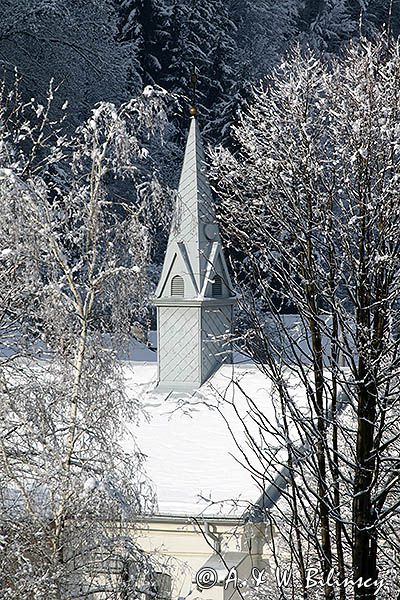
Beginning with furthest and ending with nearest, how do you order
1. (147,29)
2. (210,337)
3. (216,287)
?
(147,29), (216,287), (210,337)

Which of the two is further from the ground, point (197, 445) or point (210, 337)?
point (210, 337)

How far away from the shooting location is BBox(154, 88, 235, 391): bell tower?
13172mm

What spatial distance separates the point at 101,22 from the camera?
22.9 metres

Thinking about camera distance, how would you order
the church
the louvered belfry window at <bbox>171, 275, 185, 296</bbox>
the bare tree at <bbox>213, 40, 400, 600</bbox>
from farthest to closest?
the louvered belfry window at <bbox>171, 275, 185, 296</bbox> → the church → the bare tree at <bbox>213, 40, 400, 600</bbox>

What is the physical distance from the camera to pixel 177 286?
1341 centimetres

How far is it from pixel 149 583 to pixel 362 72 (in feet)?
13.0

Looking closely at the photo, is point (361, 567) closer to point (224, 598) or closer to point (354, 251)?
point (354, 251)

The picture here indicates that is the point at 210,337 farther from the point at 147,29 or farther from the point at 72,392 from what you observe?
the point at 147,29

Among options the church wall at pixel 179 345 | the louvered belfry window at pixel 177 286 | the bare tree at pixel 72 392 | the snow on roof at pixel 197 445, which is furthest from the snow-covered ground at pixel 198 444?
the bare tree at pixel 72 392

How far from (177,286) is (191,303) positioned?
0.35 metres

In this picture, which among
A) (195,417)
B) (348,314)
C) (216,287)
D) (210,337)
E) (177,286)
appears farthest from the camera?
(216,287)

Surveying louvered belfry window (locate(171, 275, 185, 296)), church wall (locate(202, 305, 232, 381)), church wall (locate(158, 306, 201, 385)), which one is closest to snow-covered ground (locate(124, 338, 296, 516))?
church wall (locate(202, 305, 232, 381))

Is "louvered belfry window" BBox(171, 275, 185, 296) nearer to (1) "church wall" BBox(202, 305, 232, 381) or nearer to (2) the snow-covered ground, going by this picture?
(1) "church wall" BBox(202, 305, 232, 381)

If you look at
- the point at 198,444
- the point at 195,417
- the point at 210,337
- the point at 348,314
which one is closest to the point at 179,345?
the point at 210,337
